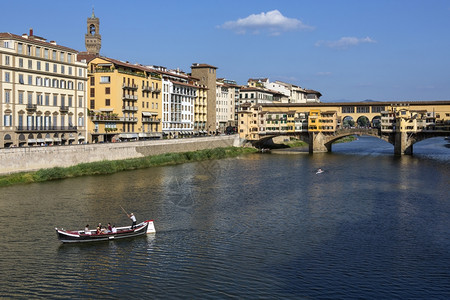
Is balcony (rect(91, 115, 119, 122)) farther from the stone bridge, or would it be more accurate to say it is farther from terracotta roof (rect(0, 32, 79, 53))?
the stone bridge

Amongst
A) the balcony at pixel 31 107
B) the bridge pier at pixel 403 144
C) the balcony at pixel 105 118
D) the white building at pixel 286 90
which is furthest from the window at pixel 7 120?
the white building at pixel 286 90

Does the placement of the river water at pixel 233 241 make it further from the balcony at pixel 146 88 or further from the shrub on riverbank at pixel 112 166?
the balcony at pixel 146 88

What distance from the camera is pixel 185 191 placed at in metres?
53.8

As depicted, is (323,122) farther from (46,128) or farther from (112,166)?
(46,128)

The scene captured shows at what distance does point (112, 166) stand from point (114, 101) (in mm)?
23145

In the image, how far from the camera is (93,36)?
133750mm


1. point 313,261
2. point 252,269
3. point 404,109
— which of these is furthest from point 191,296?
point 404,109

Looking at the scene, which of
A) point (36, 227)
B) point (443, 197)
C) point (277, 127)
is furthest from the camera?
point (277, 127)

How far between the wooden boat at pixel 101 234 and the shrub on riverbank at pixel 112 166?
22735 millimetres

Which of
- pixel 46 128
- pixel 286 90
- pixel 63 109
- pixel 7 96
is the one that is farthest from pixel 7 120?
pixel 286 90

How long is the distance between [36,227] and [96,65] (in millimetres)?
56219

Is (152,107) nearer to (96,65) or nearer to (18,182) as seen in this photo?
(96,65)

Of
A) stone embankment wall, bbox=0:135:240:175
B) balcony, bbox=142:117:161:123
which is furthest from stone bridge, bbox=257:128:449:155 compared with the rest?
balcony, bbox=142:117:161:123

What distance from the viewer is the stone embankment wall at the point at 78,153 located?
5531 cm
